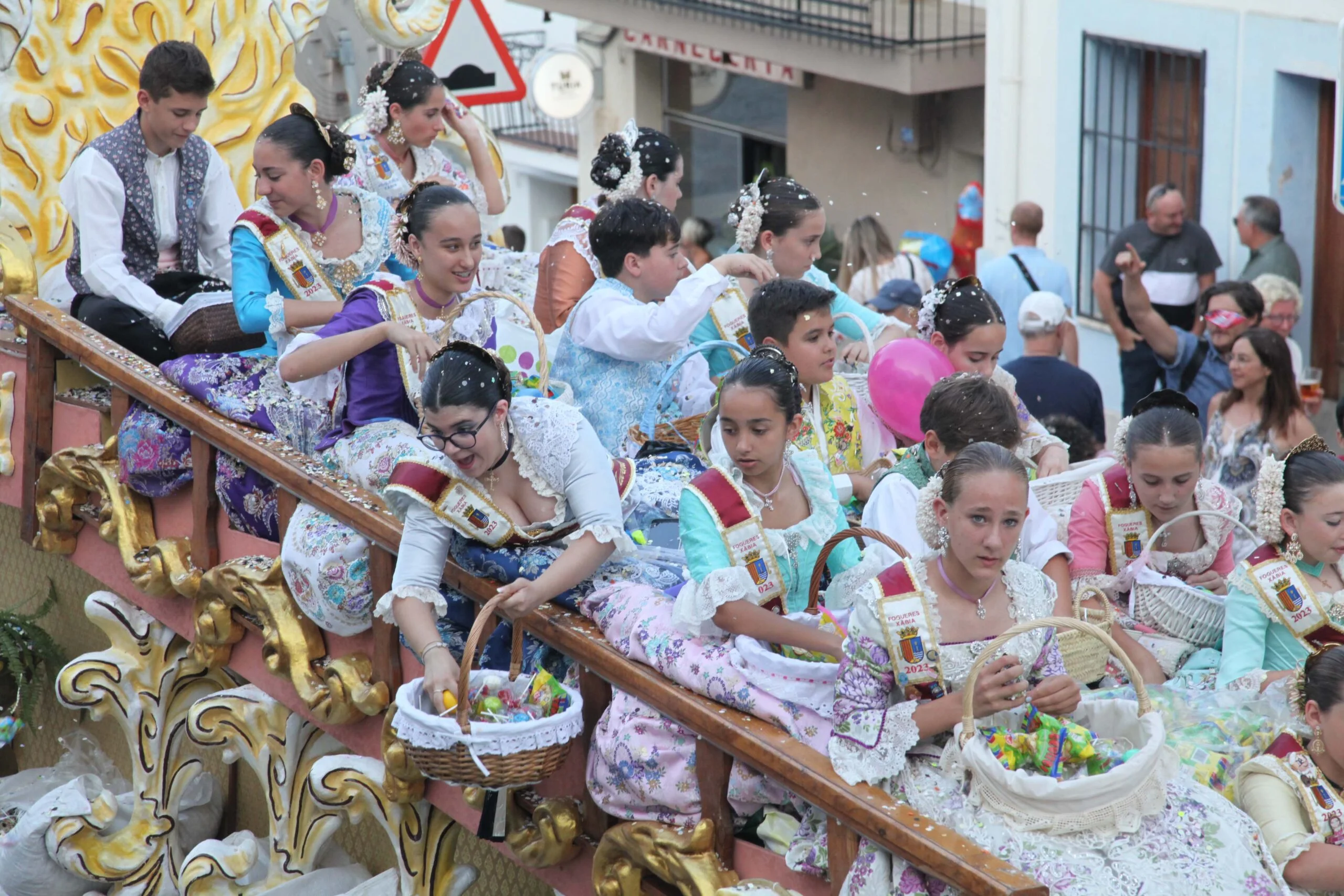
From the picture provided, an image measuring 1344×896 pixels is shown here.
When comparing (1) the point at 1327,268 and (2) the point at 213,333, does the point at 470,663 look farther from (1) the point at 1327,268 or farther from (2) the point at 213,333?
(1) the point at 1327,268

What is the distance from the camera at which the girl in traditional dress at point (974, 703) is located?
10.2 feet

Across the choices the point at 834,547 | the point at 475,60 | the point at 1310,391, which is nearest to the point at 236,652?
the point at 834,547

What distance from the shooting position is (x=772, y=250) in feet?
17.4

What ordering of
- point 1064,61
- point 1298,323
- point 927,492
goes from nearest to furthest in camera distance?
point 927,492
point 1298,323
point 1064,61

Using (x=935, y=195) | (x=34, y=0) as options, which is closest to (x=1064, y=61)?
(x=935, y=195)

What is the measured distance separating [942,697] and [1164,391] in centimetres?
147

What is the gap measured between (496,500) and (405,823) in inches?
40.4

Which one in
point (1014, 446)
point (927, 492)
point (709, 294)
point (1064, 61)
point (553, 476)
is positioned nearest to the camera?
point (927, 492)

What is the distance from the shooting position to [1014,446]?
4.24 m

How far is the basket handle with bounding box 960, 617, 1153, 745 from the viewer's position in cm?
305

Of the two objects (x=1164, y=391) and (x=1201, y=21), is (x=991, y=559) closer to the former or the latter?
(x=1164, y=391)

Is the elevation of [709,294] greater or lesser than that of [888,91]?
lesser

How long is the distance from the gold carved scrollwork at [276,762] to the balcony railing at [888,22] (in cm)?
951

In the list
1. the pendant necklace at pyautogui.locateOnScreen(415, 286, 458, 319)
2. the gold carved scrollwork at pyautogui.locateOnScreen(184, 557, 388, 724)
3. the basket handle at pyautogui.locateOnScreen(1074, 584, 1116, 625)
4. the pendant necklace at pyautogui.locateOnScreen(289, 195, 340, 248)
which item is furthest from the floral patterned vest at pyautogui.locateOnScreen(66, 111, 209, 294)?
the basket handle at pyautogui.locateOnScreen(1074, 584, 1116, 625)
